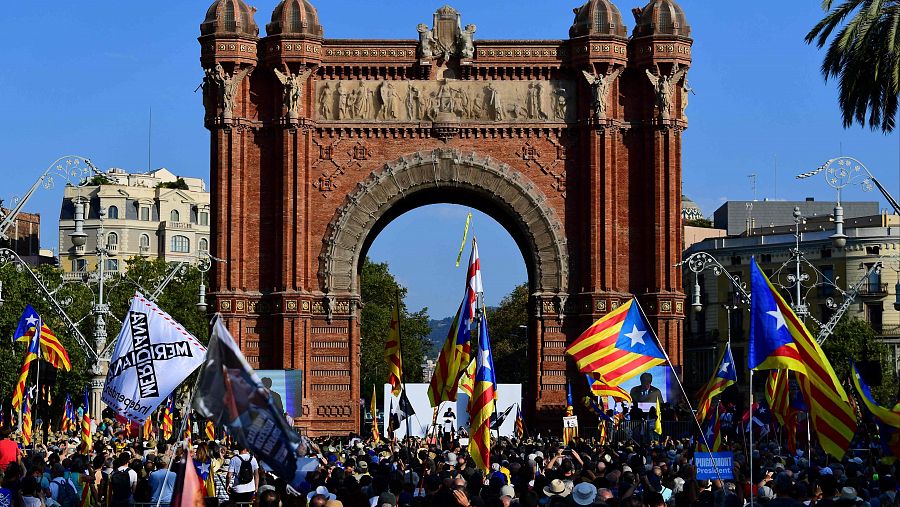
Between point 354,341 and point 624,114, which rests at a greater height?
point 624,114

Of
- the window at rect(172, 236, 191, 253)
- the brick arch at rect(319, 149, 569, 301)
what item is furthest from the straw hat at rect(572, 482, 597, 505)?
the window at rect(172, 236, 191, 253)

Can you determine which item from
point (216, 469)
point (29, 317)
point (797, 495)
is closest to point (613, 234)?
point (29, 317)

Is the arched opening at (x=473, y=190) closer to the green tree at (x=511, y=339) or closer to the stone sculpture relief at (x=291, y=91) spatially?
the stone sculpture relief at (x=291, y=91)

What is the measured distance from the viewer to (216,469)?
1283 inches

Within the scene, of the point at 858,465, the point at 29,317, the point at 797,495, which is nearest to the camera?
the point at 797,495

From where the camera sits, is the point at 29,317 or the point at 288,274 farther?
the point at 288,274

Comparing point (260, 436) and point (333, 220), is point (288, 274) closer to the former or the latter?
point (333, 220)

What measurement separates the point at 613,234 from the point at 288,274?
10743 millimetres

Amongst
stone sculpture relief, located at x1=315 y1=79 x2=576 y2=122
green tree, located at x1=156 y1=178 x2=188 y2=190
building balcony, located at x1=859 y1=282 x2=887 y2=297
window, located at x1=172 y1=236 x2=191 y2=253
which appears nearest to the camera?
stone sculpture relief, located at x1=315 y1=79 x2=576 y2=122

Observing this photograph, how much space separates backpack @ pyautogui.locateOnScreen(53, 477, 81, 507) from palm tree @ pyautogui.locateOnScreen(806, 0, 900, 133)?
19265mm

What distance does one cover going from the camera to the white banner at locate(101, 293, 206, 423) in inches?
1002

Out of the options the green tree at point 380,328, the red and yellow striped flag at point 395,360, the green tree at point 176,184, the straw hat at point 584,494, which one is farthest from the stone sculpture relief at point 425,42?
the green tree at point 176,184

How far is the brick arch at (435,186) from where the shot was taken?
56906 mm

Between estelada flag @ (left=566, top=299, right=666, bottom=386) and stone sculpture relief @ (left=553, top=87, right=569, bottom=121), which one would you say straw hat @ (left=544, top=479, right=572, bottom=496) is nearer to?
estelada flag @ (left=566, top=299, right=666, bottom=386)
